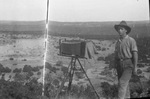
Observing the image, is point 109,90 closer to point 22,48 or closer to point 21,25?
point 22,48

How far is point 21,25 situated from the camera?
27.2 ft

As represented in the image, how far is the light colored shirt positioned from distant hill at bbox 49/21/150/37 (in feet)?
1.10

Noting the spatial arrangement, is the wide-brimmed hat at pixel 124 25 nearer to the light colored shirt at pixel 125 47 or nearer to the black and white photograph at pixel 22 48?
the light colored shirt at pixel 125 47

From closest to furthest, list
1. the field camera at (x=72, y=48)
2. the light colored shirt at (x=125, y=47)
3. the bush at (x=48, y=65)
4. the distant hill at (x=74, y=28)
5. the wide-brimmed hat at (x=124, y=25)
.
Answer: the distant hill at (x=74, y=28)
the bush at (x=48, y=65)
the field camera at (x=72, y=48)
the light colored shirt at (x=125, y=47)
the wide-brimmed hat at (x=124, y=25)

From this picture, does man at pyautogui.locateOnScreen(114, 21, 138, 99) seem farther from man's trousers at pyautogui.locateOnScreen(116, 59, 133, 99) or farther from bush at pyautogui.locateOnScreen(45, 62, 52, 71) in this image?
bush at pyautogui.locateOnScreen(45, 62, 52, 71)

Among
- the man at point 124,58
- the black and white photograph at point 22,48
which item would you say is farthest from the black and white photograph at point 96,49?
the black and white photograph at point 22,48

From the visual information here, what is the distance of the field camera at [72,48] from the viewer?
8.60 meters

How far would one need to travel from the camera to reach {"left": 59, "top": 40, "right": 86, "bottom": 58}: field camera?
339 inches

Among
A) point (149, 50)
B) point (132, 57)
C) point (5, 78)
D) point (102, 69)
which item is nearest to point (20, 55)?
point (5, 78)

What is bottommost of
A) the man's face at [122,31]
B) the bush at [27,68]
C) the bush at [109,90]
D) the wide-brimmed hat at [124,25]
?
the bush at [109,90]

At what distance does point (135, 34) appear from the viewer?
920 cm

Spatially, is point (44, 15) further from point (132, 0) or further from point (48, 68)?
point (132, 0)

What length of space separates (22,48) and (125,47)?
2.88m

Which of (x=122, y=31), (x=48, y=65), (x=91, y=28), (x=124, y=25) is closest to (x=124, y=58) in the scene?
(x=122, y=31)
